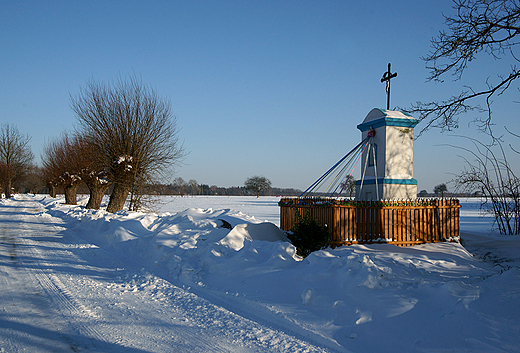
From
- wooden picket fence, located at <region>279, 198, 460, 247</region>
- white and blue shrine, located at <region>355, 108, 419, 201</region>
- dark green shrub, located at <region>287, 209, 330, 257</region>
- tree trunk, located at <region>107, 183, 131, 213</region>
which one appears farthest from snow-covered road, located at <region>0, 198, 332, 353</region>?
tree trunk, located at <region>107, 183, 131, 213</region>

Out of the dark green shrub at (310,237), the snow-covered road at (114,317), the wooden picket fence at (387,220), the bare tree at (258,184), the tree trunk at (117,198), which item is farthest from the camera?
the bare tree at (258,184)

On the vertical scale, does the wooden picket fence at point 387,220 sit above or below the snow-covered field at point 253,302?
above

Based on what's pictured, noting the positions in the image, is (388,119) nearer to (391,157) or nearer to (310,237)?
(391,157)

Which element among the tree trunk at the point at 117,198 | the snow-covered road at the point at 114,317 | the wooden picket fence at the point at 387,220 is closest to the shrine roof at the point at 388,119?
the wooden picket fence at the point at 387,220

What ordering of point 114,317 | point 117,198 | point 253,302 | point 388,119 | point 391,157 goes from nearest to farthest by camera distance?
point 114,317
point 253,302
point 388,119
point 391,157
point 117,198

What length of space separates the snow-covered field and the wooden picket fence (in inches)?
62.8

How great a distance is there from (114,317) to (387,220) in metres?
7.73

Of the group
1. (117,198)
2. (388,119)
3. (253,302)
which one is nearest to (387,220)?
(388,119)

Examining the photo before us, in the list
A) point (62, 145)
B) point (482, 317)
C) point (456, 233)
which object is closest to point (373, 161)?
point (456, 233)

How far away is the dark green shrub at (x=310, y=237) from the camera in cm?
891

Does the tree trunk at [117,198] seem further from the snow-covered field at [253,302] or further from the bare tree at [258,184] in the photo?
the bare tree at [258,184]

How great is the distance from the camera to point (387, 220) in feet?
31.4

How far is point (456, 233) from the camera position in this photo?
10211 mm

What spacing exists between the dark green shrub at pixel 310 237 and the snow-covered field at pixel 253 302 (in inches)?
77.4
